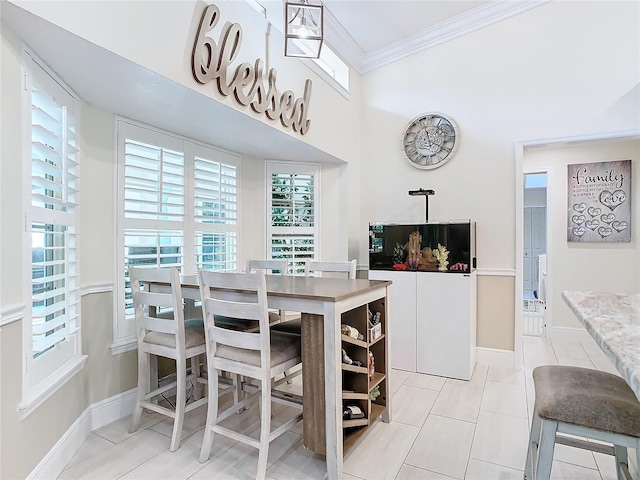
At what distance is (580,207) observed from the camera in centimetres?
427

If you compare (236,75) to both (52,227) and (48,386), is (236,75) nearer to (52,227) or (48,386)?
(52,227)

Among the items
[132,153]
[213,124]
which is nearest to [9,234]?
[132,153]

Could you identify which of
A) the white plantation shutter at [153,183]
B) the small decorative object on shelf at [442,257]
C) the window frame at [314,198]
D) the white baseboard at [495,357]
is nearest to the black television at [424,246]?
the small decorative object on shelf at [442,257]

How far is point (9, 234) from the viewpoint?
4.97 feet

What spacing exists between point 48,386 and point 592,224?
527 cm

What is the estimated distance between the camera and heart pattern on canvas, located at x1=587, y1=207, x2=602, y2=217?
4.18 meters

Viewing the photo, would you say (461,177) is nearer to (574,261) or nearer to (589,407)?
(574,261)

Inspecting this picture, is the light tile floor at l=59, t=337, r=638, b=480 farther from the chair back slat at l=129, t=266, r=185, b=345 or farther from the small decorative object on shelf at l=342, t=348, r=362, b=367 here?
the chair back slat at l=129, t=266, r=185, b=345

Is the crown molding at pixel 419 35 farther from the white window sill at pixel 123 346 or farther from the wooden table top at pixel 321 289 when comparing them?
the white window sill at pixel 123 346

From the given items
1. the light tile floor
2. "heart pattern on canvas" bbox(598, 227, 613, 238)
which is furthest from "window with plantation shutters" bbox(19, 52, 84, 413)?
"heart pattern on canvas" bbox(598, 227, 613, 238)

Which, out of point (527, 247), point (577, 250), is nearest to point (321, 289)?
point (577, 250)

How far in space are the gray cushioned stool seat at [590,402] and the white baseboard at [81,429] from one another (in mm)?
2254

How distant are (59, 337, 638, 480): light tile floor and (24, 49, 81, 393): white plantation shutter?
63cm

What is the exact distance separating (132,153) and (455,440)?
291 centimetres
